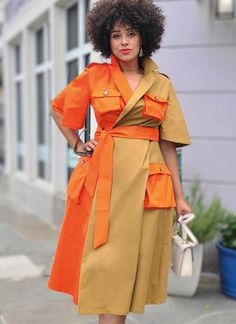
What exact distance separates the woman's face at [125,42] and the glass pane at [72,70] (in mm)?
3267

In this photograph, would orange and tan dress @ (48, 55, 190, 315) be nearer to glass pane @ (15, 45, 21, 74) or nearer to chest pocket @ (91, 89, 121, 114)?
chest pocket @ (91, 89, 121, 114)

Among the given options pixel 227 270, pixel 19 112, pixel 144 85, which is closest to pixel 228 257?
pixel 227 270

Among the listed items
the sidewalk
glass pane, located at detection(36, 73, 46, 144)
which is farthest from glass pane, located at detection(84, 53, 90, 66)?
the sidewalk

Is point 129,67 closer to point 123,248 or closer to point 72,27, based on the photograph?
point 123,248

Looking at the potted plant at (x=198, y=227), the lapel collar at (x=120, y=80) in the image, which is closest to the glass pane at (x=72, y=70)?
the potted plant at (x=198, y=227)

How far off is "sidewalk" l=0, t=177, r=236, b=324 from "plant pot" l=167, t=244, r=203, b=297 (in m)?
0.06

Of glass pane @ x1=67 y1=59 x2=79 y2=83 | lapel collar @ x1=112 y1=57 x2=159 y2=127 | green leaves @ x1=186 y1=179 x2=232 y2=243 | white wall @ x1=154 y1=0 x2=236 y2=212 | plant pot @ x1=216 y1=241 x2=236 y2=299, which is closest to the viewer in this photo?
lapel collar @ x1=112 y1=57 x2=159 y2=127

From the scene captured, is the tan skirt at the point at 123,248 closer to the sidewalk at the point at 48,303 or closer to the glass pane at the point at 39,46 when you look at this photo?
the sidewalk at the point at 48,303

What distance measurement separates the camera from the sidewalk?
10.5 feet

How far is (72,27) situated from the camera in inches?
232

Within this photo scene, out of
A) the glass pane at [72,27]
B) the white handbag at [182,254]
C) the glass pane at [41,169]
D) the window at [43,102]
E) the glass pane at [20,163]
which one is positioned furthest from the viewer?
the glass pane at [20,163]

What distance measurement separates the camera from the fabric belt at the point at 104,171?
2.29 meters

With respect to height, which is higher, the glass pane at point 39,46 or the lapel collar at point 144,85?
the glass pane at point 39,46

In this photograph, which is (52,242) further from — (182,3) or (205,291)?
(182,3)
